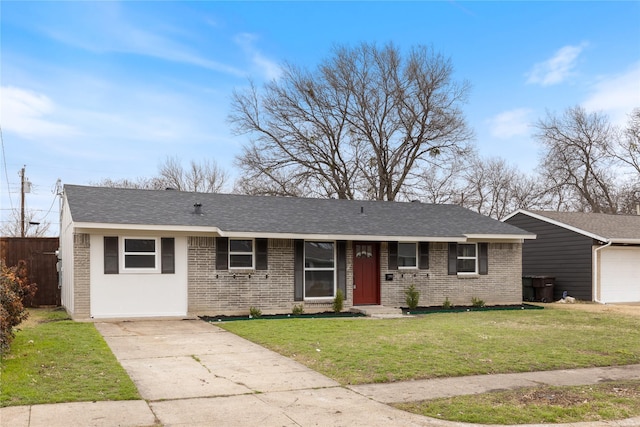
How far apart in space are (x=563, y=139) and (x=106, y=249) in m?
35.4

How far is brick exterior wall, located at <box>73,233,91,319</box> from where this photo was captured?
1477 centimetres

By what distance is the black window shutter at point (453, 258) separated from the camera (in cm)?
1949

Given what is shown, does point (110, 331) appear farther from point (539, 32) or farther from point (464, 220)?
point (539, 32)

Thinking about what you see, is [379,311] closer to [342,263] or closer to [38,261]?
[342,263]

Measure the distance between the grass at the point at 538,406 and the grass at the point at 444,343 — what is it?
1.26 meters

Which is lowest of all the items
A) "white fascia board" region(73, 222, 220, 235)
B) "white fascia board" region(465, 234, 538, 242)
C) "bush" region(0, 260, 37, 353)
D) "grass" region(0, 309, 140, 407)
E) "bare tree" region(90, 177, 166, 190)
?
"grass" region(0, 309, 140, 407)

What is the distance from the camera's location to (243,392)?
7.26 metres

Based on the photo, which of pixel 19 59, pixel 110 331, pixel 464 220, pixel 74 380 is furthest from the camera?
pixel 464 220

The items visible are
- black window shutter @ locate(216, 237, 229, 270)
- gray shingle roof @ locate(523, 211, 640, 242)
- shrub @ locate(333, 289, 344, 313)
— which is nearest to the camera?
black window shutter @ locate(216, 237, 229, 270)

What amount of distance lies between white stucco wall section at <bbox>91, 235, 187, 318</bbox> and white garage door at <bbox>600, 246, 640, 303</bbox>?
1606 centimetres

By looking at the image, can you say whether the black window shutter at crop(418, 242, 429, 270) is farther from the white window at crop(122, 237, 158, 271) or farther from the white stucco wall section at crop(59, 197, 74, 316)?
the white stucco wall section at crop(59, 197, 74, 316)

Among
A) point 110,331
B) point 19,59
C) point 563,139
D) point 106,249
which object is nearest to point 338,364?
point 110,331

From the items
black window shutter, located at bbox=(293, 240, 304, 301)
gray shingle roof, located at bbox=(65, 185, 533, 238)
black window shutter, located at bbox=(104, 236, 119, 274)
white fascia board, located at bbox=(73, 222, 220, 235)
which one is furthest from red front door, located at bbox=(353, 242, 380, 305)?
black window shutter, located at bbox=(104, 236, 119, 274)

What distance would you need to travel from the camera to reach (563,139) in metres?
41.3
